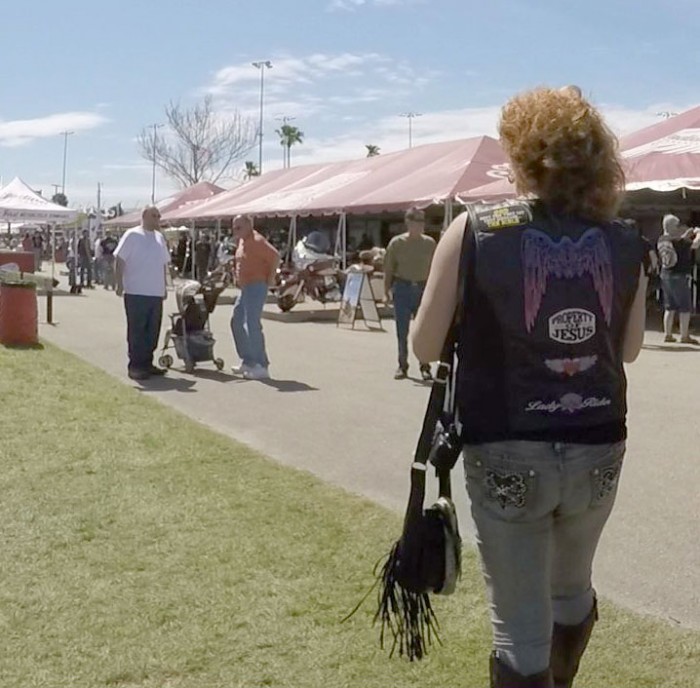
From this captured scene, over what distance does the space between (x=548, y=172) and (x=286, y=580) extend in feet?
9.11

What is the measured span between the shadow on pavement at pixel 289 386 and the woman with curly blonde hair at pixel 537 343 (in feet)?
27.2

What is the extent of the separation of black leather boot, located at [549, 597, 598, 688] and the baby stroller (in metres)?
9.66

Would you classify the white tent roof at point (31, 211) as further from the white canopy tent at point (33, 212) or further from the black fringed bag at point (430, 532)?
the black fringed bag at point (430, 532)

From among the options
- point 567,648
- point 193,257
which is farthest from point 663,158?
point 193,257

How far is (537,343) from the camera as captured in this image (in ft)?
9.10

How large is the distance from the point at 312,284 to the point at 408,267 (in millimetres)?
11779

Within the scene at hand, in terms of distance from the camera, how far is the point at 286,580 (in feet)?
16.5

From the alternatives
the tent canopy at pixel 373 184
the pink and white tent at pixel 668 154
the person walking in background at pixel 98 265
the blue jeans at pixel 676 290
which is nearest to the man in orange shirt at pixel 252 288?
the pink and white tent at pixel 668 154

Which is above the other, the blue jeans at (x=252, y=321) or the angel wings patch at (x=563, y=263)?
the angel wings patch at (x=563, y=263)

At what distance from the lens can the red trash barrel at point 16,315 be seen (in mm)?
14711

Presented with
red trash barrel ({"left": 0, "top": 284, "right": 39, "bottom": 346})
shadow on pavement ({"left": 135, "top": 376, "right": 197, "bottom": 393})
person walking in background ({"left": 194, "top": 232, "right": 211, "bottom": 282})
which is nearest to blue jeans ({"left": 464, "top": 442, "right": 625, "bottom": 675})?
shadow on pavement ({"left": 135, "top": 376, "right": 197, "bottom": 393})

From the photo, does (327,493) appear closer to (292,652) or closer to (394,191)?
(292,652)

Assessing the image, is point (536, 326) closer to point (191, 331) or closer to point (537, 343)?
point (537, 343)

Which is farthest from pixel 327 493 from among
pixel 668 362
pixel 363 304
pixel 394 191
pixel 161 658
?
pixel 394 191
